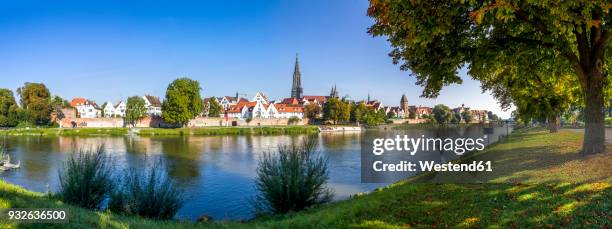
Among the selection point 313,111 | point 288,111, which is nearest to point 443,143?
point 313,111

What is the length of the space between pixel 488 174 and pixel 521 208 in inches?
165

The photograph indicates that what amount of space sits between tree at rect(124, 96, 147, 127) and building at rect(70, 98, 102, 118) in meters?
40.0

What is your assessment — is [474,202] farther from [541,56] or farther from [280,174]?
[541,56]

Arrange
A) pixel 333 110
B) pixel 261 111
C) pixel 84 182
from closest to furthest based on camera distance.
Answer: pixel 84 182
pixel 333 110
pixel 261 111

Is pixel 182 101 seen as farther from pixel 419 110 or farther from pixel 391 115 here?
pixel 419 110

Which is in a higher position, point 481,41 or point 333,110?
point 333,110

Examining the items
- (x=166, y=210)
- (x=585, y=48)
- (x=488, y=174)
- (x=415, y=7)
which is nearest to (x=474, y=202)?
(x=488, y=174)

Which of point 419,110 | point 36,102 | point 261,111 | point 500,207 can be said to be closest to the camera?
point 500,207

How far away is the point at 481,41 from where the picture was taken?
11.6m

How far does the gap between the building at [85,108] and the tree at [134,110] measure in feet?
131

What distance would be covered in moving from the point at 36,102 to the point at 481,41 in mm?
97448

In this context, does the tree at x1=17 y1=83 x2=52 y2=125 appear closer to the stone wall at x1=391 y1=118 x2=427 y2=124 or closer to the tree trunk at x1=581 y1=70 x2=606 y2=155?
the tree trunk at x1=581 y1=70 x2=606 y2=155

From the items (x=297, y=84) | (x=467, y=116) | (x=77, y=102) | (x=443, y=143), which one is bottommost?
(x=443, y=143)

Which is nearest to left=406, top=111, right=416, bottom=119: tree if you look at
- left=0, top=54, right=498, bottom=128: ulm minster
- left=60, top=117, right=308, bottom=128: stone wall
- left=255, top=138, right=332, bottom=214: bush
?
left=0, top=54, right=498, bottom=128: ulm minster
